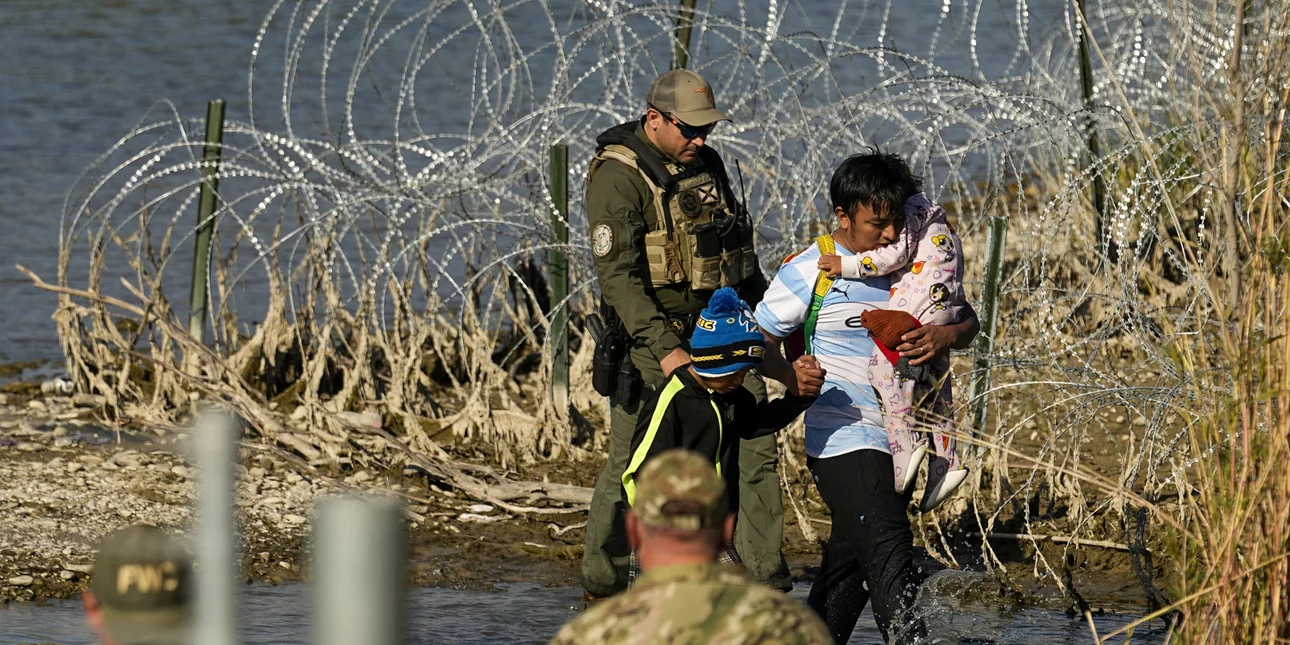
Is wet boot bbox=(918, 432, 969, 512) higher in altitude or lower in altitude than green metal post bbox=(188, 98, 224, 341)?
lower

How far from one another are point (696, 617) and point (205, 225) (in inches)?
224

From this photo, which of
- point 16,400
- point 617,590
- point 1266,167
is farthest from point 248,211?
point 1266,167

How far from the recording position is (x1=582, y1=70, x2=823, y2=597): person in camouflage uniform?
5.03 metres

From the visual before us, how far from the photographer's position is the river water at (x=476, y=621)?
5.25 metres

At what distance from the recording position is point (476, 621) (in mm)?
5508

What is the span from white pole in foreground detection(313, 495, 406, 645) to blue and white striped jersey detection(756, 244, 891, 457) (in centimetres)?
287

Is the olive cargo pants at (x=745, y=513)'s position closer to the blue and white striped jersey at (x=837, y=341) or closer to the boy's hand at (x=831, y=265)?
the blue and white striped jersey at (x=837, y=341)

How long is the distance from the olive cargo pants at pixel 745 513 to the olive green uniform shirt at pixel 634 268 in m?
0.25

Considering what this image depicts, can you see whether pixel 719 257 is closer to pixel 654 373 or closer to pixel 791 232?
pixel 654 373

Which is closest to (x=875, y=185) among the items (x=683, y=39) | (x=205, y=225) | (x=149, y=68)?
(x=683, y=39)

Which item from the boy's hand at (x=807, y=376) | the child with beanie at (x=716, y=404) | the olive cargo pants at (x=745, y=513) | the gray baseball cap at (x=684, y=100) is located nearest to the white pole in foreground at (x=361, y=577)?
the child with beanie at (x=716, y=404)

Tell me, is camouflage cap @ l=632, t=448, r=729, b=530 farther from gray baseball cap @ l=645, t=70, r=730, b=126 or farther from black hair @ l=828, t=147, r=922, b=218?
gray baseball cap @ l=645, t=70, r=730, b=126

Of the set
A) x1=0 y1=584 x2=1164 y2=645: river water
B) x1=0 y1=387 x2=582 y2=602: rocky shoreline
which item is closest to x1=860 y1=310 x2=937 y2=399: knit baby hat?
x1=0 y1=584 x2=1164 y2=645: river water

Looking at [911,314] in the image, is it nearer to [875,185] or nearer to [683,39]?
[875,185]
